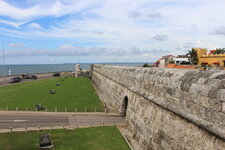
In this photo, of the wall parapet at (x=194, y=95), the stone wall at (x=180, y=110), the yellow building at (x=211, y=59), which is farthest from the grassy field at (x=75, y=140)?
the yellow building at (x=211, y=59)

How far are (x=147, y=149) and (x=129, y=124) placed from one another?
16.5ft

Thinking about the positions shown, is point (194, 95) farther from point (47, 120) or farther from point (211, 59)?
point (211, 59)

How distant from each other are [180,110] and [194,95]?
41.9 inches

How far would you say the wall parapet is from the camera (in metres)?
6.36

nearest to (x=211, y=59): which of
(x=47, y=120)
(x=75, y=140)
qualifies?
(x=47, y=120)

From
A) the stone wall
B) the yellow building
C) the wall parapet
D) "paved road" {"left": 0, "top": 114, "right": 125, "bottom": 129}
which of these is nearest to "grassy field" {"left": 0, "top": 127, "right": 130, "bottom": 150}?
the stone wall

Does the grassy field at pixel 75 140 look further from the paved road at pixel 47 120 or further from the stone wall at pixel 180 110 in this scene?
the paved road at pixel 47 120

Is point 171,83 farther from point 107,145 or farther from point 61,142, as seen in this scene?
point 61,142

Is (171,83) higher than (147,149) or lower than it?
higher

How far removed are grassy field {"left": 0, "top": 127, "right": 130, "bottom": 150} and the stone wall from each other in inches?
72.6

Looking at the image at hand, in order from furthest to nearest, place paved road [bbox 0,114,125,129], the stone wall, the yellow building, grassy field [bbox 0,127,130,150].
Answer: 1. the yellow building
2. paved road [bbox 0,114,125,129]
3. grassy field [bbox 0,127,130,150]
4. the stone wall

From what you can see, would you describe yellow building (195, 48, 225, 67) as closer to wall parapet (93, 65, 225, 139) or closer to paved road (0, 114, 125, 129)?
paved road (0, 114, 125, 129)

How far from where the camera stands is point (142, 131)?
41.8ft

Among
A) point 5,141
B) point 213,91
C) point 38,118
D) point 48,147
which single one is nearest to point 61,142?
point 48,147
